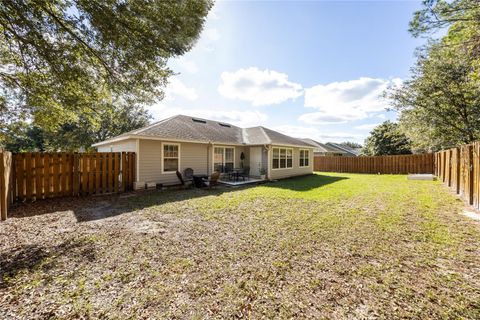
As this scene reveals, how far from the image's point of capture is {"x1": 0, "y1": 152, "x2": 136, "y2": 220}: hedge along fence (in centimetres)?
716

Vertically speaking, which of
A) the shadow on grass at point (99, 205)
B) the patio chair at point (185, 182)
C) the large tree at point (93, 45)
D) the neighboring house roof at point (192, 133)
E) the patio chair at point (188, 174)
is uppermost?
the large tree at point (93, 45)

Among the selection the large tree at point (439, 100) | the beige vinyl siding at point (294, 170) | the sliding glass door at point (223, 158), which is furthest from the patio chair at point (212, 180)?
the large tree at point (439, 100)

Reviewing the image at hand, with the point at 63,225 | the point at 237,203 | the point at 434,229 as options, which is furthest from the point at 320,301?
the point at 63,225

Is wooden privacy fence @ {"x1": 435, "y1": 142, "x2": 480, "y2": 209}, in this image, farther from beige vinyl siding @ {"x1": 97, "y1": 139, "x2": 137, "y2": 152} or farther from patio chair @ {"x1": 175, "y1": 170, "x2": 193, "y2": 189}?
beige vinyl siding @ {"x1": 97, "y1": 139, "x2": 137, "y2": 152}

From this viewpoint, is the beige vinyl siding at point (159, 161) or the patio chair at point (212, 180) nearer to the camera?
the beige vinyl siding at point (159, 161)

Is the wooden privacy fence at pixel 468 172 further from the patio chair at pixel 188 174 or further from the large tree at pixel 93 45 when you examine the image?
the patio chair at pixel 188 174

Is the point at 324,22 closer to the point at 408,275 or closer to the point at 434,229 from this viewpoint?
the point at 434,229

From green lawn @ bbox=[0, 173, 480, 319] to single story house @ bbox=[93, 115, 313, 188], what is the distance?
4650mm

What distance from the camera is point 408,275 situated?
3043 mm

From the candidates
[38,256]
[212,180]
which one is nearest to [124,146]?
[212,180]

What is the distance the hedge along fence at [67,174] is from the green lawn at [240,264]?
1.19 meters

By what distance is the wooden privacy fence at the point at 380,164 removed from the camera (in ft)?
60.4

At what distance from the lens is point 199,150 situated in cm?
1282

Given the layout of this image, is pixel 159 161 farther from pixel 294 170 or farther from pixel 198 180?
pixel 294 170
